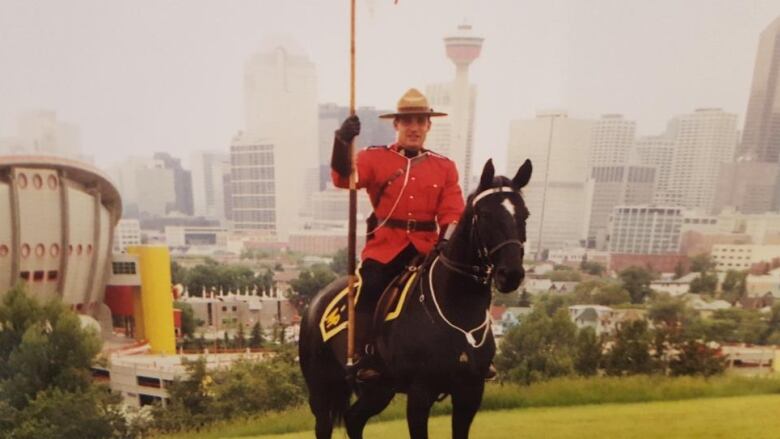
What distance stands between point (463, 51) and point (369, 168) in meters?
5.78

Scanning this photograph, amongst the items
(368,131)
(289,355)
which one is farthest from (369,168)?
(289,355)

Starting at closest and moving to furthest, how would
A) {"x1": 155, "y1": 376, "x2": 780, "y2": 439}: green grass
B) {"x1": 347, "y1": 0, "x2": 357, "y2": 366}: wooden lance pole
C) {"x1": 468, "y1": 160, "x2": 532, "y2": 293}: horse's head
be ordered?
{"x1": 468, "y1": 160, "x2": 532, "y2": 293}: horse's head, {"x1": 347, "y1": 0, "x2": 357, "y2": 366}: wooden lance pole, {"x1": 155, "y1": 376, "x2": 780, "y2": 439}: green grass

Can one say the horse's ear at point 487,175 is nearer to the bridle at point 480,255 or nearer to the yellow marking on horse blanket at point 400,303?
the bridle at point 480,255

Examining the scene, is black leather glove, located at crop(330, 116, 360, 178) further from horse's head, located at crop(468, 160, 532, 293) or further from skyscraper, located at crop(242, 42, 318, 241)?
skyscraper, located at crop(242, 42, 318, 241)

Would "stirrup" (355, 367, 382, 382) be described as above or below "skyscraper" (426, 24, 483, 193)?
below

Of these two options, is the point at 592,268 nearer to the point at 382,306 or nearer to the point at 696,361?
the point at 696,361

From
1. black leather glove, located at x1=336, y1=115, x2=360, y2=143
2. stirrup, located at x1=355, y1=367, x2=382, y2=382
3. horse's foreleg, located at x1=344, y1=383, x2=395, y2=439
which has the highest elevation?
black leather glove, located at x1=336, y1=115, x2=360, y2=143

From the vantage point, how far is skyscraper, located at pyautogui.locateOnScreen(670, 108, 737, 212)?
9.96m

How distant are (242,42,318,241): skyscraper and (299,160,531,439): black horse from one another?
5895 mm

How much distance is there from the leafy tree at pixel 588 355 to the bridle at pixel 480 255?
16.5 ft

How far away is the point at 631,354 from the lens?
6.08m

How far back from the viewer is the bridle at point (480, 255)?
151cm

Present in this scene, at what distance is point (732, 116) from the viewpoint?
937 centimetres

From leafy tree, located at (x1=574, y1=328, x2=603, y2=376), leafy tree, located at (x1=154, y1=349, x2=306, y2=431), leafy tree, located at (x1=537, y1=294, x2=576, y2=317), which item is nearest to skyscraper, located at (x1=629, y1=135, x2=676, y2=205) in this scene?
leafy tree, located at (x1=537, y1=294, x2=576, y2=317)
